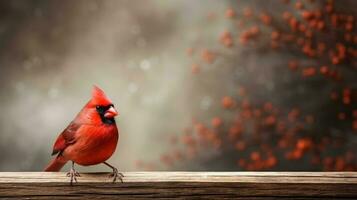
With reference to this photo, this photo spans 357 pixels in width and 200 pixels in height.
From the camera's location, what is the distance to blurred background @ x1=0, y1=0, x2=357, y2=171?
353 cm

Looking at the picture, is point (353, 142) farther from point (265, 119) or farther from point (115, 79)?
point (115, 79)

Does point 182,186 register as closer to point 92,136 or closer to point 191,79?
point 92,136

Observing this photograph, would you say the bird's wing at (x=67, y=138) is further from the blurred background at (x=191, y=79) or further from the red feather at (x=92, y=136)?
the blurred background at (x=191, y=79)

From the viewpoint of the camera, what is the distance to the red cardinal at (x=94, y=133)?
1034 mm

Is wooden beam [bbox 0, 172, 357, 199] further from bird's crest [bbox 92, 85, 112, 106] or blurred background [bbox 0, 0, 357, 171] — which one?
blurred background [bbox 0, 0, 357, 171]

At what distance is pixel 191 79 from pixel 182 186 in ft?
9.17

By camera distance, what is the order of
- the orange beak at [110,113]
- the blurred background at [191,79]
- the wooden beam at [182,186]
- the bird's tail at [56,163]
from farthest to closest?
the blurred background at [191,79] < the bird's tail at [56,163] < the orange beak at [110,113] < the wooden beam at [182,186]

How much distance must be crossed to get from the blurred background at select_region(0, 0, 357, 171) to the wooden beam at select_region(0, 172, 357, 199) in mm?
2565

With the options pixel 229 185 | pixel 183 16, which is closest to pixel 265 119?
pixel 183 16

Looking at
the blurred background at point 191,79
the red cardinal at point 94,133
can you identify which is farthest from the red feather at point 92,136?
the blurred background at point 191,79

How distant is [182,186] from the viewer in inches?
36.9

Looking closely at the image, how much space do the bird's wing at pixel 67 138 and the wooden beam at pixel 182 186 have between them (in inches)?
6.0

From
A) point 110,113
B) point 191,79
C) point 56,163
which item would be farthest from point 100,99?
point 191,79

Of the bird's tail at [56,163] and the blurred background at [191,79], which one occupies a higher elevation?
the bird's tail at [56,163]
